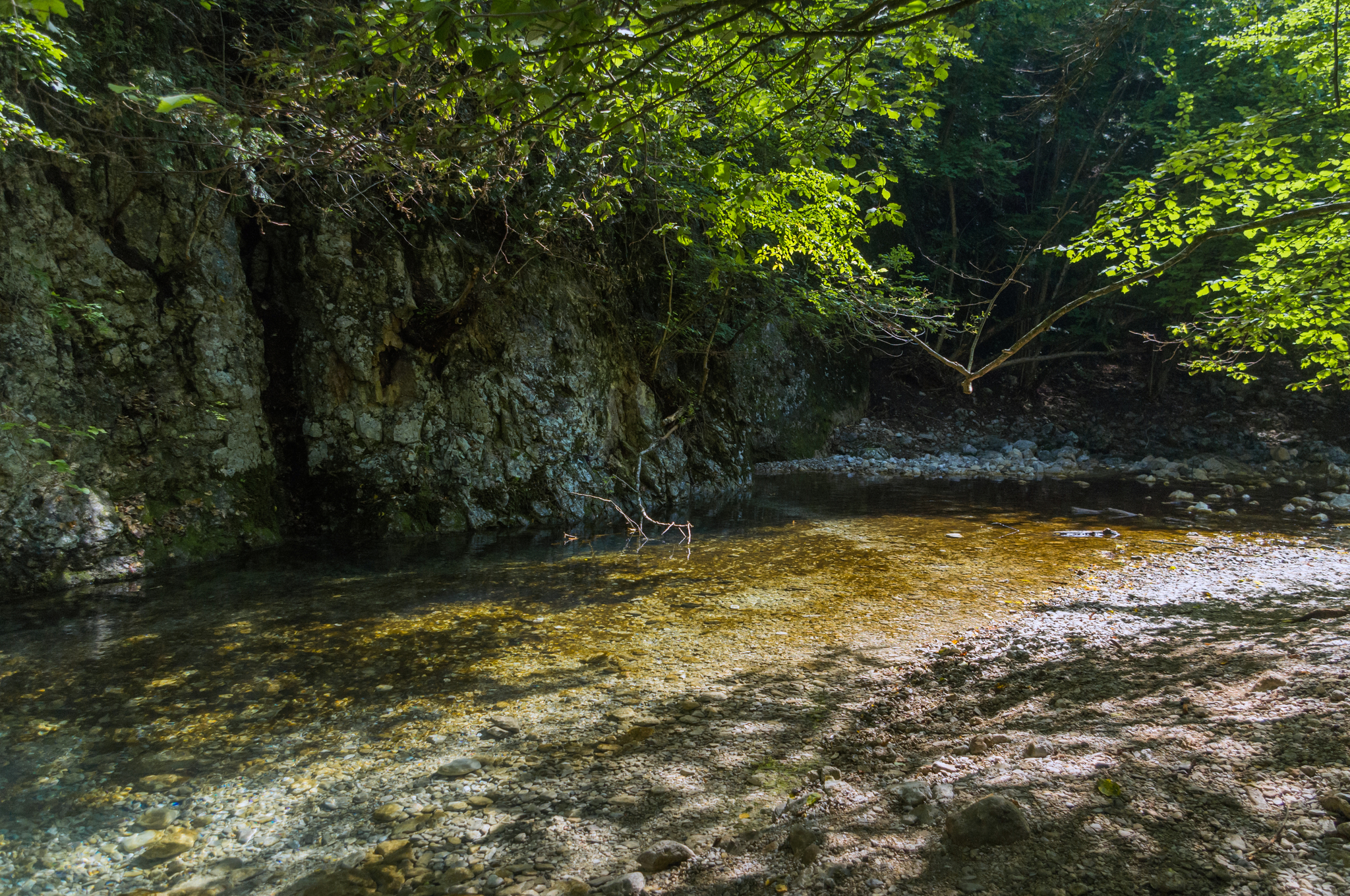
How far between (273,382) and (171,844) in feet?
21.1

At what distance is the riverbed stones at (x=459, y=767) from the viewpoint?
2727 mm

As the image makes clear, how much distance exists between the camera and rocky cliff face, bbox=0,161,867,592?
5773mm

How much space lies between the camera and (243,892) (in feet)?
6.82

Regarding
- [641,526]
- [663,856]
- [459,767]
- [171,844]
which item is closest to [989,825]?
[663,856]

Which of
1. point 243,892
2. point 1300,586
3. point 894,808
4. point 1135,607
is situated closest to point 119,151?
point 243,892

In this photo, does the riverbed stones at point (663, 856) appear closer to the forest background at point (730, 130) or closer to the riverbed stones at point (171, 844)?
the riverbed stones at point (171, 844)

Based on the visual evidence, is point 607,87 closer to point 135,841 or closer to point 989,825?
point 989,825

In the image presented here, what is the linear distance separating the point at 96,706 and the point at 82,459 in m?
3.65

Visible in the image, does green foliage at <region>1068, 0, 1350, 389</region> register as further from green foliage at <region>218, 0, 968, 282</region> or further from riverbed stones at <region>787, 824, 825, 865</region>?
riverbed stones at <region>787, 824, 825, 865</region>

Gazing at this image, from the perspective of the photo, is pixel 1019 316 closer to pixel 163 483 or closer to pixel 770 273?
pixel 770 273

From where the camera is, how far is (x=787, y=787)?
2.47m

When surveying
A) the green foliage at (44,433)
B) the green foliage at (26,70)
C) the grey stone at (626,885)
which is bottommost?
the grey stone at (626,885)

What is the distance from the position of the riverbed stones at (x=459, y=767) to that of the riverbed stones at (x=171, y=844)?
0.83 meters

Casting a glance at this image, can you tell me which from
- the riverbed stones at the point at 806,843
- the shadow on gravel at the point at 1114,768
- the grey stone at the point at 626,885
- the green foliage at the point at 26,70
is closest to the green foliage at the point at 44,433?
the green foliage at the point at 26,70
